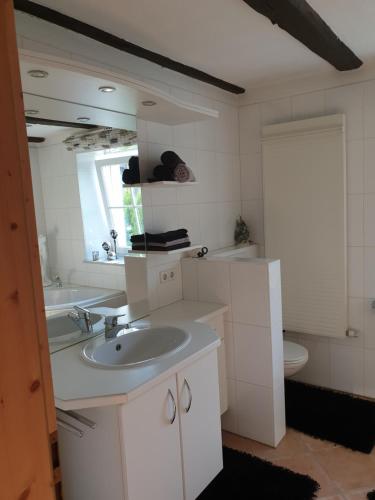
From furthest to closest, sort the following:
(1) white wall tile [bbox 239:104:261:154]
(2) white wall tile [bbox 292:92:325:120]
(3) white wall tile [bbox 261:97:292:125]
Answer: (1) white wall tile [bbox 239:104:261:154], (3) white wall tile [bbox 261:97:292:125], (2) white wall tile [bbox 292:92:325:120]

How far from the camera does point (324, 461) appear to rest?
7.04 feet

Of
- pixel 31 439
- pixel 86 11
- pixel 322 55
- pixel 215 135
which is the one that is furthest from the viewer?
pixel 215 135

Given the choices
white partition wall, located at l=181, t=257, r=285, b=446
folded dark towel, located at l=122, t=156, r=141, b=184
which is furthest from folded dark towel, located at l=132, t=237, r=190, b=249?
folded dark towel, located at l=122, t=156, r=141, b=184

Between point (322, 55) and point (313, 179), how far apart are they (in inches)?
32.3

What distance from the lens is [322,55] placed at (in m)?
2.23

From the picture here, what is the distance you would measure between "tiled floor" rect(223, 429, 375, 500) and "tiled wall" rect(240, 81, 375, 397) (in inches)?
26.6

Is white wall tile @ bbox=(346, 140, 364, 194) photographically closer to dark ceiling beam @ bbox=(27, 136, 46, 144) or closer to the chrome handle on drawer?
dark ceiling beam @ bbox=(27, 136, 46, 144)

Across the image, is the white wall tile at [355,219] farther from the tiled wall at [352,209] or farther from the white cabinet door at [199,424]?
the white cabinet door at [199,424]

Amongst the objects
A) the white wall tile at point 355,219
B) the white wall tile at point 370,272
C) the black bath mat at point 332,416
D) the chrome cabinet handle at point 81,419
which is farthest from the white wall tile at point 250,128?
the chrome cabinet handle at point 81,419

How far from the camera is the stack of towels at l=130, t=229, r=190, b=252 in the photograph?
218cm

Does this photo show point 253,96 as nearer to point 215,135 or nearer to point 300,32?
→ point 215,135

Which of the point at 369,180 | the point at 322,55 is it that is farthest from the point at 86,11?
→ the point at 369,180

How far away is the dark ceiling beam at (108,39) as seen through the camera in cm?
160

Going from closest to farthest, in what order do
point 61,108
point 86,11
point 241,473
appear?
1. point 86,11
2. point 61,108
3. point 241,473
